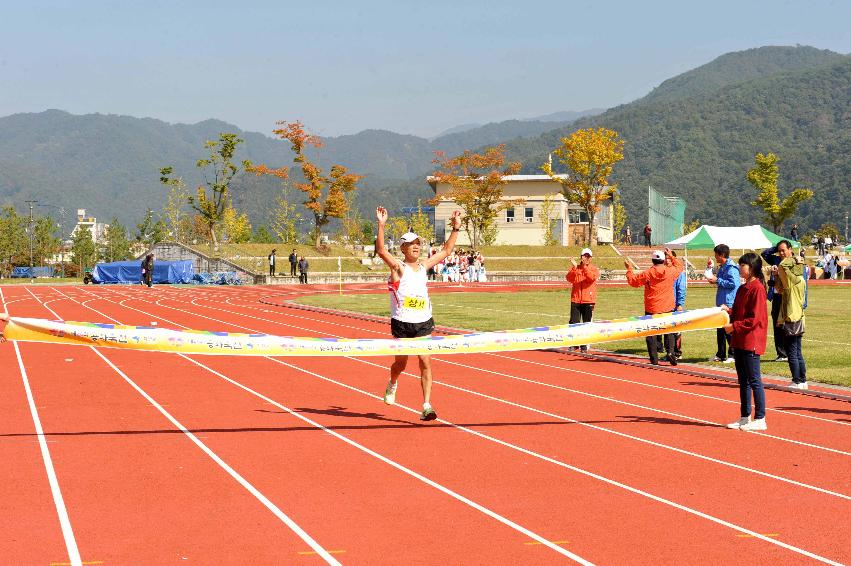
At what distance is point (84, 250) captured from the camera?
98.0 metres

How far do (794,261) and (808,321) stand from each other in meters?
12.2

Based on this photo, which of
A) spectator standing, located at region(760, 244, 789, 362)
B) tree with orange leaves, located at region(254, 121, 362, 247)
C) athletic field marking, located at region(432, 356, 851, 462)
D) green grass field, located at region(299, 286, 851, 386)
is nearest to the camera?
athletic field marking, located at region(432, 356, 851, 462)

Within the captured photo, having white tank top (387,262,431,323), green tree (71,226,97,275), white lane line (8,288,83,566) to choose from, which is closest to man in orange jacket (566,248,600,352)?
white tank top (387,262,431,323)

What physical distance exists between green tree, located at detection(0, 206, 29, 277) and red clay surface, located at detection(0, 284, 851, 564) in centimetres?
7619

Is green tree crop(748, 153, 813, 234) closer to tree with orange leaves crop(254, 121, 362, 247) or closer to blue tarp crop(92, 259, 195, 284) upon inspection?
tree with orange leaves crop(254, 121, 362, 247)

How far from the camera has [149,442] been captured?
940 centimetres

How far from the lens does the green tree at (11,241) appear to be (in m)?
84.6

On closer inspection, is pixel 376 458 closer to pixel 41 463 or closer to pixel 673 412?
pixel 41 463

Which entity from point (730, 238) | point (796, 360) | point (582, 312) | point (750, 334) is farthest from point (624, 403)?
point (730, 238)

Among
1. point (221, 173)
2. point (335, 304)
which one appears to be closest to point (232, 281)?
point (221, 173)

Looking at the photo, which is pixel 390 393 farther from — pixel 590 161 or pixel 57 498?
pixel 590 161

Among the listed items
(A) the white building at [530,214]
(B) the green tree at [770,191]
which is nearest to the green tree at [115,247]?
(A) the white building at [530,214]

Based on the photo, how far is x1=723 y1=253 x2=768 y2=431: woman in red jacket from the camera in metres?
10.1

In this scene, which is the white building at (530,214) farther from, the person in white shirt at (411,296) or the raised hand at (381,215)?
the raised hand at (381,215)
